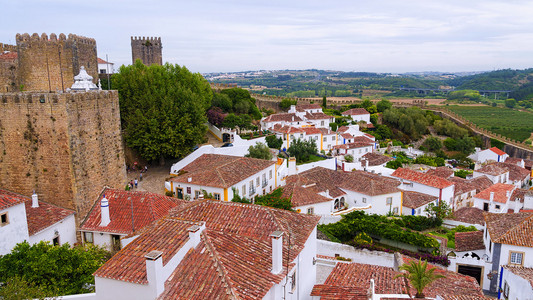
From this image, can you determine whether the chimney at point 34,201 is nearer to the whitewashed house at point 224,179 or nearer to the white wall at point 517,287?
the whitewashed house at point 224,179

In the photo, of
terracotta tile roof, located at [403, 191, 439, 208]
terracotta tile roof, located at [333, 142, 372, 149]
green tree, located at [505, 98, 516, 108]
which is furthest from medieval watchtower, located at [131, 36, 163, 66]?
green tree, located at [505, 98, 516, 108]

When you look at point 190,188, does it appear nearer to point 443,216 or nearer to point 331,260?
point 331,260

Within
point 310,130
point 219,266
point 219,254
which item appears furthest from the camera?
point 310,130

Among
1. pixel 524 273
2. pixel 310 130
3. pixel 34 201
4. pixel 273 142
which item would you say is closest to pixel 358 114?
pixel 310 130

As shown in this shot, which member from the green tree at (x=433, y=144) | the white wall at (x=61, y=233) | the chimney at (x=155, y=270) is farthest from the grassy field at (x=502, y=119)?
the chimney at (x=155, y=270)

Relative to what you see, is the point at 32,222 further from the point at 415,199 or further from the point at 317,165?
the point at 415,199

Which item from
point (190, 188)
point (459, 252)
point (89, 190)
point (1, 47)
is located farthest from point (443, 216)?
point (1, 47)
